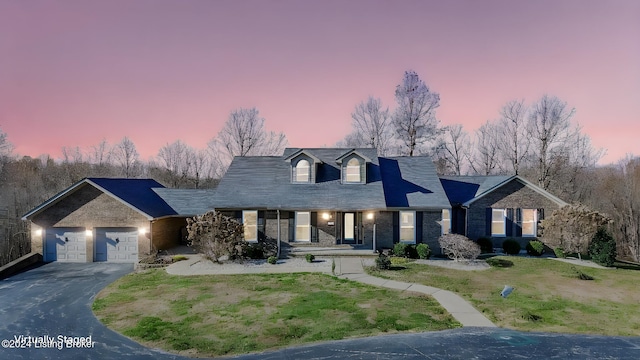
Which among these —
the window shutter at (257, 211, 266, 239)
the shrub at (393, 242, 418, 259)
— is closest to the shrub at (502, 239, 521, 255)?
the shrub at (393, 242, 418, 259)

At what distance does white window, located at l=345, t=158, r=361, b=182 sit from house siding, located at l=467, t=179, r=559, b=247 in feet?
28.7

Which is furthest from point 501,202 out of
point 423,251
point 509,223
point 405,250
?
point 405,250

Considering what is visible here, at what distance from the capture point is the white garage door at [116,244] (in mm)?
21719

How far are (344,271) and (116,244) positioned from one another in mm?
15740

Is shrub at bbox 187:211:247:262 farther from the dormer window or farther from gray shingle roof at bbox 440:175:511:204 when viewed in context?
gray shingle roof at bbox 440:175:511:204

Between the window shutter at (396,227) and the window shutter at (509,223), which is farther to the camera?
the window shutter at (509,223)

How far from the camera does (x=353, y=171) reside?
2453cm

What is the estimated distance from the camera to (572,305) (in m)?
13.4

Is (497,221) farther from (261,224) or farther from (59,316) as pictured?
(59,316)

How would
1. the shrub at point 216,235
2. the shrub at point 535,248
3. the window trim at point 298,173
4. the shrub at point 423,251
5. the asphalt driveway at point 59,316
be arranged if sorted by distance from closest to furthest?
the asphalt driveway at point 59,316 < the shrub at point 216,235 < the shrub at point 423,251 < the shrub at point 535,248 < the window trim at point 298,173

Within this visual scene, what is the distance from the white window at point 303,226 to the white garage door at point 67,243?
1448 cm

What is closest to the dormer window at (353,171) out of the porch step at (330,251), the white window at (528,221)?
the porch step at (330,251)

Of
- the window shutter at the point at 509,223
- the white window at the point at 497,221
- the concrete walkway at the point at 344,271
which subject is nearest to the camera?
the concrete walkway at the point at 344,271

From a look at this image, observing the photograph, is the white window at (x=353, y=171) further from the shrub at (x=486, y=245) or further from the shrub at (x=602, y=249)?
the shrub at (x=602, y=249)
